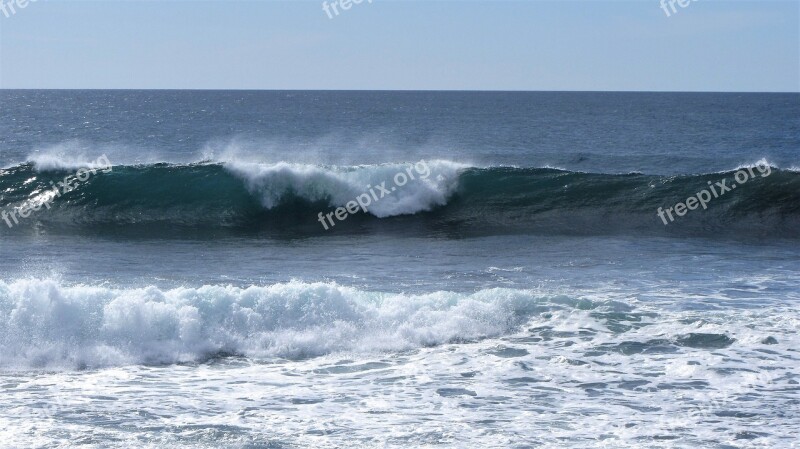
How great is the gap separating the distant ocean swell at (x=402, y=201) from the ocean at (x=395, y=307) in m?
0.07

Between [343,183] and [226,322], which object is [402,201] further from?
[226,322]

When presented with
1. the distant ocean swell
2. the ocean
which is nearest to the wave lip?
the ocean

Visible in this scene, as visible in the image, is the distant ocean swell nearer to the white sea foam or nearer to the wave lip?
the white sea foam

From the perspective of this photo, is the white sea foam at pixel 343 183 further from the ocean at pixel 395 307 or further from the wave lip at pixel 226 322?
the wave lip at pixel 226 322

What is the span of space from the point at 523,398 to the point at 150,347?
4394mm

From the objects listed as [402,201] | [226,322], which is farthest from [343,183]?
[226,322]

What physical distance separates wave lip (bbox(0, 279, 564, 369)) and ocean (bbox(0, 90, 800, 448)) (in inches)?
1.3

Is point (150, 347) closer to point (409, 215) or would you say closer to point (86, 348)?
point (86, 348)

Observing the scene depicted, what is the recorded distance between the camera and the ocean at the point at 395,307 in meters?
7.97

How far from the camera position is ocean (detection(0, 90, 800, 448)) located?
26.1 feet

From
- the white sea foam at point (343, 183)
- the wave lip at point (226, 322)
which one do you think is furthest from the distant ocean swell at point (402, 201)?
the wave lip at point (226, 322)

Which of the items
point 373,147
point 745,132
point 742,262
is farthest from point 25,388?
point 745,132

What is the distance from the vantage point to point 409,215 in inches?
829

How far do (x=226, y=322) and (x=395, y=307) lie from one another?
2.14 m
